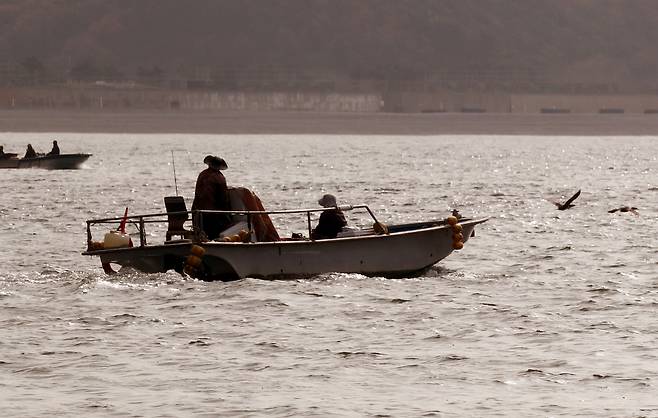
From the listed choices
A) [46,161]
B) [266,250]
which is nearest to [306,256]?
[266,250]

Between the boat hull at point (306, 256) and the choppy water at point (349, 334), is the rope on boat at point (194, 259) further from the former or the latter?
the choppy water at point (349, 334)

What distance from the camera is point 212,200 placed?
25609 mm

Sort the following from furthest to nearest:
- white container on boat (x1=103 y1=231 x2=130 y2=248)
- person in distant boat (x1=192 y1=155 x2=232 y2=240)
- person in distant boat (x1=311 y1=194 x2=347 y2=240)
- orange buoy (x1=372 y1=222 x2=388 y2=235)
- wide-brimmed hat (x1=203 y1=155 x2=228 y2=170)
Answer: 1. orange buoy (x1=372 y1=222 x2=388 y2=235)
2. person in distant boat (x1=311 y1=194 x2=347 y2=240)
3. wide-brimmed hat (x1=203 y1=155 x2=228 y2=170)
4. person in distant boat (x1=192 y1=155 x2=232 y2=240)
5. white container on boat (x1=103 y1=231 x2=130 y2=248)

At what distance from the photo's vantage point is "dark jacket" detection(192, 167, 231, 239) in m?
25.6

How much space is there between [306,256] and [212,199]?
5.99 ft

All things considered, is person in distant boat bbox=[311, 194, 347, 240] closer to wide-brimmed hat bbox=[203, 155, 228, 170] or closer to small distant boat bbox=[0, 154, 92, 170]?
wide-brimmed hat bbox=[203, 155, 228, 170]

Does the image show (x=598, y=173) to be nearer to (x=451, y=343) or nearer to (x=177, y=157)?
(x=177, y=157)

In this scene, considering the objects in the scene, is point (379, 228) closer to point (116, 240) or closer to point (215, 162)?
point (215, 162)

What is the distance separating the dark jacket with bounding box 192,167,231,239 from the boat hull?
720 millimetres

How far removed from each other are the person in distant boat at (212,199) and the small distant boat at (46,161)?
140 ft

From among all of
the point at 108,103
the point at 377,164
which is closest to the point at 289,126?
the point at 108,103

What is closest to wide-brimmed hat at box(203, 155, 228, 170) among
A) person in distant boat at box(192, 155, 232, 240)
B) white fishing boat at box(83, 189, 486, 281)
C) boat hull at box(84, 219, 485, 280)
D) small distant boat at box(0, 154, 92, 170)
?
person in distant boat at box(192, 155, 232, 240)

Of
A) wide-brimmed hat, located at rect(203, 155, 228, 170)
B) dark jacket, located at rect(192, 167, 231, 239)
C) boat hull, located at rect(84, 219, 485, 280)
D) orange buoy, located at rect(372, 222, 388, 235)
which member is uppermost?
wide-brimmed hat, located at rect(203, 155, 228, 170)

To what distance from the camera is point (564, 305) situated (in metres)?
24.2
